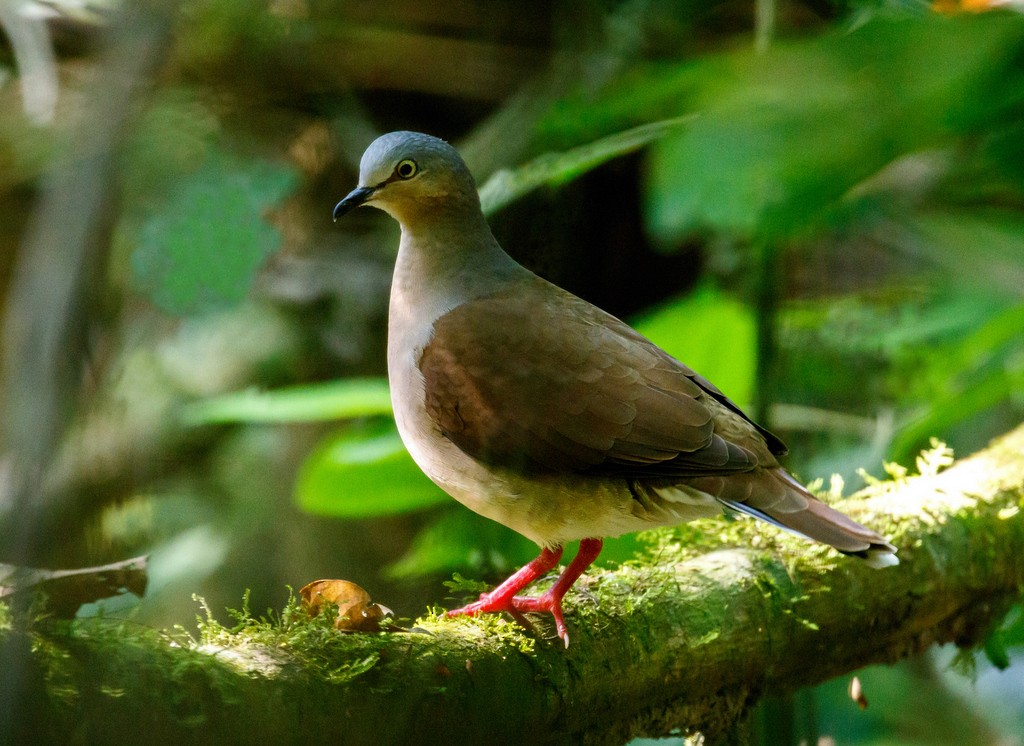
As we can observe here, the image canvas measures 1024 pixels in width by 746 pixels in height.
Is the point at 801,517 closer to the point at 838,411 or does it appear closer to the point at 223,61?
the point at 223,61

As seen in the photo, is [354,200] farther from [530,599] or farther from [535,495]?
[530,599]

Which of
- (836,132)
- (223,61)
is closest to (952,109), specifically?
(836,132)

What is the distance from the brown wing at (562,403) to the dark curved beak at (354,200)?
0.37 m

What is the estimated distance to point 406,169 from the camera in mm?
2533

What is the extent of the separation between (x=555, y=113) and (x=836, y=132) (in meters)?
2.05

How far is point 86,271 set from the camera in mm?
1115

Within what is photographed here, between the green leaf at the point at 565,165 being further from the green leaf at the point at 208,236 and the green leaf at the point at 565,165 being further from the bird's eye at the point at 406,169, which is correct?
the green leaf at the point at 208,236

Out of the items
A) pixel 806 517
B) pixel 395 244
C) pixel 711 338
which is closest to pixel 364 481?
pixel 711 338

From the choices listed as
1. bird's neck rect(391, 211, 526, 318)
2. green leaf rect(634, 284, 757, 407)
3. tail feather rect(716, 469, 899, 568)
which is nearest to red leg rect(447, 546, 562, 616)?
tail feather rect(716, 469, 899, 568)

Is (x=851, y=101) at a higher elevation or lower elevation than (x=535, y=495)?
higher

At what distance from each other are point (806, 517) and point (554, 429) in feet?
2.05

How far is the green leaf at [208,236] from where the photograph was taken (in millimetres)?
2516

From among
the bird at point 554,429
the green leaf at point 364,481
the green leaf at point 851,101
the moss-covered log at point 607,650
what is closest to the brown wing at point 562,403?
the bird at point 554,429

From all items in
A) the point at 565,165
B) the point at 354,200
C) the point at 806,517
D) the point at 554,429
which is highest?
the point at 565,165
